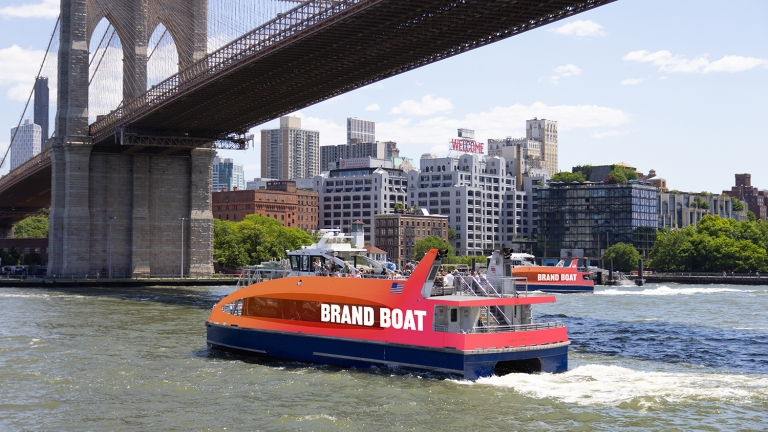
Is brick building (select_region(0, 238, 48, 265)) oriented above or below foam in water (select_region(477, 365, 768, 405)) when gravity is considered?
above

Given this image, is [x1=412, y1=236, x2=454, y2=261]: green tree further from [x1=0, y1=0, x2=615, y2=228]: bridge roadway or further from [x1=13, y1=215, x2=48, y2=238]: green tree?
[x1=13, y1=215, x2=48, y2=238]: green tree

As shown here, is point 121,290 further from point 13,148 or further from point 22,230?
point 22,230

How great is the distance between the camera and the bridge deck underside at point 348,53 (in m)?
35.9

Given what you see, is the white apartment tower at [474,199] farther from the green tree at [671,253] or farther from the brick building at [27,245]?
the brick building at [27,245]

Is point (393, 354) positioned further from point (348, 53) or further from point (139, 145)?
point (139, 145)

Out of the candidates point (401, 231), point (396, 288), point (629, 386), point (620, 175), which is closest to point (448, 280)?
point (396, 288)

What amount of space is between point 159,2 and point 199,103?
18756mm

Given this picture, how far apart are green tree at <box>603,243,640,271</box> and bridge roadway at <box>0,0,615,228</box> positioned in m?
66.2

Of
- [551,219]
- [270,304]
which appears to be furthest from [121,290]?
[551,219]

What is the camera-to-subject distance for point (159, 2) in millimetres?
71500

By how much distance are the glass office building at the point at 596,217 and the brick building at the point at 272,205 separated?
32723 mm

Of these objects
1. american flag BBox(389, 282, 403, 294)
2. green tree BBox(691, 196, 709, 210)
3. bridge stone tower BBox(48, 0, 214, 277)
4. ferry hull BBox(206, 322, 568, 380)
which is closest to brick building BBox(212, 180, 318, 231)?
bridge stone tower BBox(48, 0, 214, 277)

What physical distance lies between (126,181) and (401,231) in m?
58.6

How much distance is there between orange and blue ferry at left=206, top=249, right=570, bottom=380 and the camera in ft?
68.8
